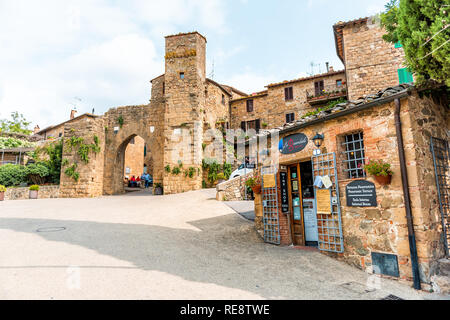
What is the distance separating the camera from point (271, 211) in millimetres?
7031

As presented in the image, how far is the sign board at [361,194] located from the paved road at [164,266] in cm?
128

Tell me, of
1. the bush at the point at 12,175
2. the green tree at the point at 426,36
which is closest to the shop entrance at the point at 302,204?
the green tree at the point at 426,36

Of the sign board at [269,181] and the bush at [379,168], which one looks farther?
the sign board at [269,181]

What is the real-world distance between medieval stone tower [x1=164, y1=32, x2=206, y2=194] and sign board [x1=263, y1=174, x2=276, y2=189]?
416 inches

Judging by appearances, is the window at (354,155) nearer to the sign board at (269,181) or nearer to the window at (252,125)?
the sign board at (269,181)

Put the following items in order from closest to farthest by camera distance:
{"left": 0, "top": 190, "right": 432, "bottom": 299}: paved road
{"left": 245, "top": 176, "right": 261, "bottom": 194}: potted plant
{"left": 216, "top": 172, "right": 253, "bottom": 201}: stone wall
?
{"left": 0, "top": 190, "right": 432, "bottom": 299}: paved road, {"left": 245, "top": 176, "right": 261, "bottom": 194}: potted plant, {"left": 216, "top": 172, "right": 253, "bottom": 201}: stone wall

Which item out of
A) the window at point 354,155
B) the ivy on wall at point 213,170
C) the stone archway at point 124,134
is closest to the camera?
the window at point 354,155

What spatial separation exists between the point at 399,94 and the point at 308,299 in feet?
12.4

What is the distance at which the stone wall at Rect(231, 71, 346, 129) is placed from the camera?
69.3 feet

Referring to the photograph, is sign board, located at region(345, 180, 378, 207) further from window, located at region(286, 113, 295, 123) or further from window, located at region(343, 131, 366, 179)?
window, located at region(286, 113, 295, 123)

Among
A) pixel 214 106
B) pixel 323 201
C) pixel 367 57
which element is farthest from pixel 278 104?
pixel 323 201

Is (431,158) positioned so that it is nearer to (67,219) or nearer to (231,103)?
(67,219)

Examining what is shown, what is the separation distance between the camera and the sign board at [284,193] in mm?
6816

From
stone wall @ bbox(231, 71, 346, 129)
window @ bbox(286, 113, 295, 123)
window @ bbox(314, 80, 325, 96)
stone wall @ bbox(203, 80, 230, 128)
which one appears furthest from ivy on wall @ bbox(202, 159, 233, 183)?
window @ bbox(314, 80, 325, 96)
